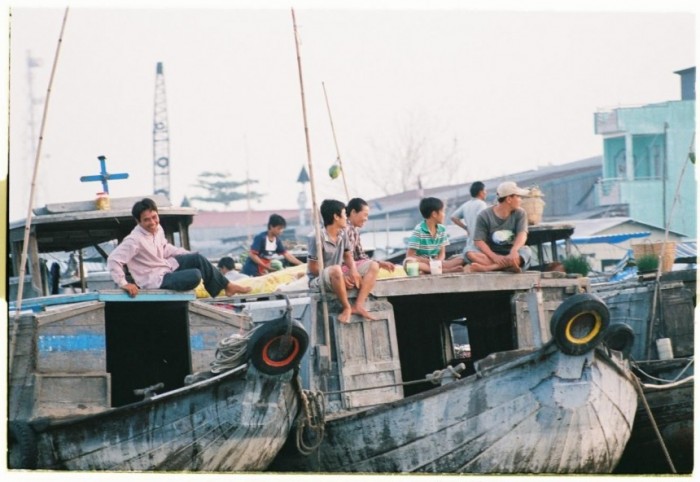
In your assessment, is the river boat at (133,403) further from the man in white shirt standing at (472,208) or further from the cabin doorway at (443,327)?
the man in white shirt standing at (472,208)

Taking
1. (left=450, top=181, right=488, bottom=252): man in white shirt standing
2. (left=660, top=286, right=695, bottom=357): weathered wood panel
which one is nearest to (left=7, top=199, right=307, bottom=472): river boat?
(left=450, top=181, right=488, bottom=252): man in white shirt standing

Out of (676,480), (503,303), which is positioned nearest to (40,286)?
(503,303)

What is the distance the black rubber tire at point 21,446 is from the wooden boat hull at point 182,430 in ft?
0.18

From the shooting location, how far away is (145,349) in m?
10.8

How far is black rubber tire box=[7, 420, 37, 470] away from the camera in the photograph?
363 inches

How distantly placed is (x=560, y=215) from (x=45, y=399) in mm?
25990

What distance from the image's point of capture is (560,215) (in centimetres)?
3400

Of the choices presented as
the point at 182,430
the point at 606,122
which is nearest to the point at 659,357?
the point at 182,430

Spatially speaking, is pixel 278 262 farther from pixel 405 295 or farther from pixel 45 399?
pixel 45 399

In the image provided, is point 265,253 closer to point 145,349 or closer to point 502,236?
point 145,349

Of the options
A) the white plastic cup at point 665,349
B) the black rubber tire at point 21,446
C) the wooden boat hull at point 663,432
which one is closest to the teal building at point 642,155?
the white plastic cup at point 665,349

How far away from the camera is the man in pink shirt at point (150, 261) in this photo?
9.65m

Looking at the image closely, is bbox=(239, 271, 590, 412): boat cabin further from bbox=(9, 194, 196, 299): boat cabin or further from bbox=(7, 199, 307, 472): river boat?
bbox=(9, 194, 196, 299): boat cabin

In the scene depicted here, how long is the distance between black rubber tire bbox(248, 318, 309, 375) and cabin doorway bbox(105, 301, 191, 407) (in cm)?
116
